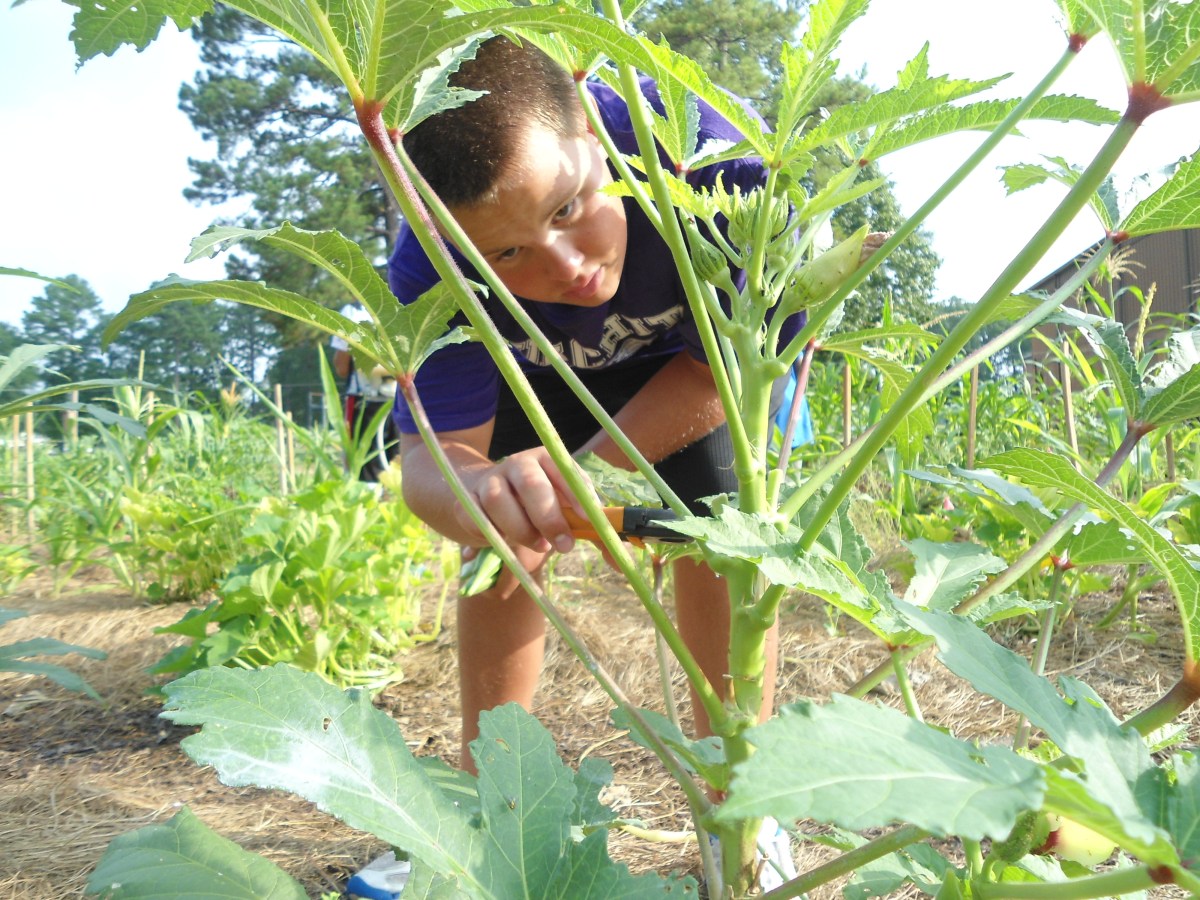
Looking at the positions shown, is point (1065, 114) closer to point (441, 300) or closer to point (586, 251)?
point (441, 300)

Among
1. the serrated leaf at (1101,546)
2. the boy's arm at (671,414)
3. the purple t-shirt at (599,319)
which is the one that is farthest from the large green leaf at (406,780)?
the purple t-shirt at (599,319)

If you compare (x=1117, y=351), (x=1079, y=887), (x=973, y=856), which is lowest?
(x=973, y=856)

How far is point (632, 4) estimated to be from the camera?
0.71 metres

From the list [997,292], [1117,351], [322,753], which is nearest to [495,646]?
[322,753]

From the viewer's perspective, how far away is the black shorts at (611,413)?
1.73 metres

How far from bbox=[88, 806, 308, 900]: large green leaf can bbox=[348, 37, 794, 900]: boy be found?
399 mm

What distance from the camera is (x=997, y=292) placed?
49 cm

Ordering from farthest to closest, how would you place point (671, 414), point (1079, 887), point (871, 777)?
point (671, 414) → point (1079, 887) → point (871, 777)

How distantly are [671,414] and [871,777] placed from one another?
43.7 inches

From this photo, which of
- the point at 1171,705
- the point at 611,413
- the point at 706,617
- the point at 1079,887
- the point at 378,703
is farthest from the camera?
the point at 378,703

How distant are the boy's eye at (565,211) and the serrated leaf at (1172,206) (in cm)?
72

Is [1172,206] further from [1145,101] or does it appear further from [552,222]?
[552,222]

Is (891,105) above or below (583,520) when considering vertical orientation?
above

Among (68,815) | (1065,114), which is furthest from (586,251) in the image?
(68,815)
